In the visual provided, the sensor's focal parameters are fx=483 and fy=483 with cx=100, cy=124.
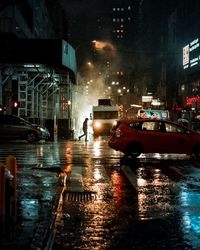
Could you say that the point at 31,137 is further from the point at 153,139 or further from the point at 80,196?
the point at 80,196

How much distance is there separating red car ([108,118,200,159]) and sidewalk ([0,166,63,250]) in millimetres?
5357

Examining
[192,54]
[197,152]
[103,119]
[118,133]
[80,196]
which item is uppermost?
[192,54]

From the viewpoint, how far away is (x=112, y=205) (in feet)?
31.3

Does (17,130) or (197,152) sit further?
(17,130)

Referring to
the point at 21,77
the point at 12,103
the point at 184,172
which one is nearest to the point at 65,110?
the point at 21,77

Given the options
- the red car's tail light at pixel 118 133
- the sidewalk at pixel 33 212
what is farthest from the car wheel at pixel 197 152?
the sidewalk at pixel 33 212

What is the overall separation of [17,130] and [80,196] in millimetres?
20258

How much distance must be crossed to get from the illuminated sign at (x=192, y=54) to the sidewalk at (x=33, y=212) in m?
59.4

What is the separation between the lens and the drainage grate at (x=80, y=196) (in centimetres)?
1025

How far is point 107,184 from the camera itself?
12453 mm

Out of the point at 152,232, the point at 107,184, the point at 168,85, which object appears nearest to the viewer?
the point at 152,232

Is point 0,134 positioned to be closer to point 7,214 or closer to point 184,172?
point 184,172

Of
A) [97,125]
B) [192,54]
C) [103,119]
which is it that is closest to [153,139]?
[97,125]

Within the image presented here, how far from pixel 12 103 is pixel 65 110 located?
14040mm
